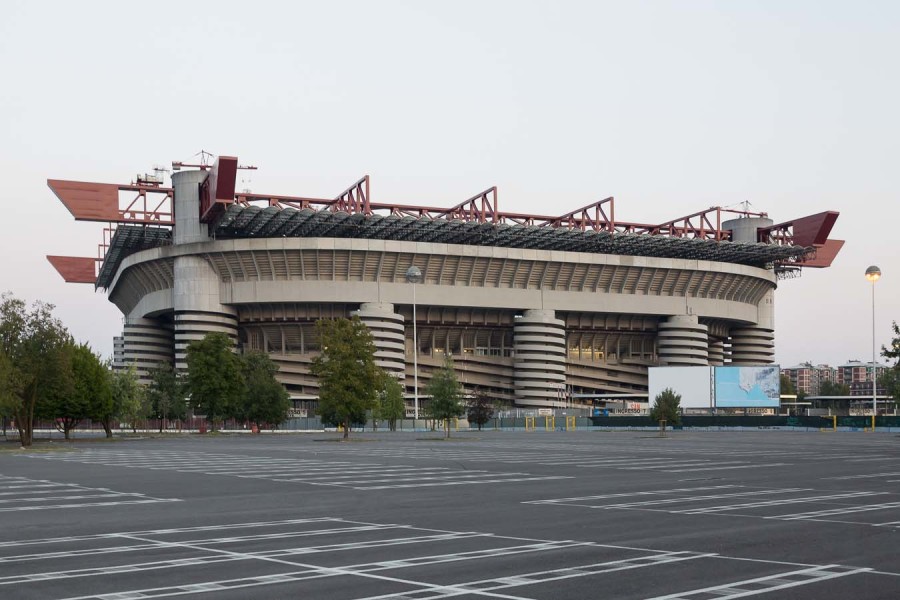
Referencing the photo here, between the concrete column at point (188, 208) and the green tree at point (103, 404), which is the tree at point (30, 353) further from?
the concrete column at point (188, 208)

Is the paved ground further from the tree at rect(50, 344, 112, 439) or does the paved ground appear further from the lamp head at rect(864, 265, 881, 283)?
the lamp head at rect(864, 265, 881, 283)

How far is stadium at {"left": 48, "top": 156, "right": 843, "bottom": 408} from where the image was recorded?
110m

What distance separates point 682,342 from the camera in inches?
5123

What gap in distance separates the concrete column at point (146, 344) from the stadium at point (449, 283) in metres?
0.20

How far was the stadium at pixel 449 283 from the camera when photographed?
110 m

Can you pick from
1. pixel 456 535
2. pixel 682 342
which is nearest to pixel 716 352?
pixel 682 342

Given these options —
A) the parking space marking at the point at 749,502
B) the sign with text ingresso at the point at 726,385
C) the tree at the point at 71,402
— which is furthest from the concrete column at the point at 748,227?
the parking space marking at the point at 749,502

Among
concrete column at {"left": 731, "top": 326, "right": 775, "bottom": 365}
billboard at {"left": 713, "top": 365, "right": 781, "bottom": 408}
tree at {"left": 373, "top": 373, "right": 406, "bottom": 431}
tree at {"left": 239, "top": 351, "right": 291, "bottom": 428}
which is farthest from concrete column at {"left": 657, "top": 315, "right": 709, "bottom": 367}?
tree at {"left": 239, "top": 351, "right": 291, "bottom": 428}

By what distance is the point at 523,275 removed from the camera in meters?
122

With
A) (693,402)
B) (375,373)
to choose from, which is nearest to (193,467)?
(375,373)

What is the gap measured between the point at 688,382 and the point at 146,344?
67.0 metres

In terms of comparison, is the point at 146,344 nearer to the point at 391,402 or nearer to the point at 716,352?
the point at 391,402

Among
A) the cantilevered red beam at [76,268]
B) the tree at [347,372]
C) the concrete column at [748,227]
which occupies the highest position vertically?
the concrete column at [748,227]

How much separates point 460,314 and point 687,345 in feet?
96.9
